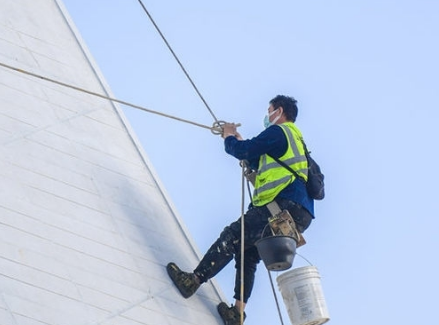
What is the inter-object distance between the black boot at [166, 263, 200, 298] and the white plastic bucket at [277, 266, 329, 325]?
64 centimetres

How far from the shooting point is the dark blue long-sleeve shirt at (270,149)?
1009 cm

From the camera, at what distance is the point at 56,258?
29.6ft

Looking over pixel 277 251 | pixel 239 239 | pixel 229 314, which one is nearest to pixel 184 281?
pixel 229 314

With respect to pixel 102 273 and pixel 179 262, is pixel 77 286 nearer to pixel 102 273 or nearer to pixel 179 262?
pixel 102 273

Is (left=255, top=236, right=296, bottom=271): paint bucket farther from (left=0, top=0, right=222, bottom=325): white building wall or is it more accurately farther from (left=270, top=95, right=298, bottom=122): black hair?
(left=270, top=95, right=298, bottom=122): black hair

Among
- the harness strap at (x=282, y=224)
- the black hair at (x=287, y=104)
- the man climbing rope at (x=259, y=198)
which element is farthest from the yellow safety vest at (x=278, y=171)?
the black hair at (x=287, y=104)

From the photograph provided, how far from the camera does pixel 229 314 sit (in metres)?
10.0

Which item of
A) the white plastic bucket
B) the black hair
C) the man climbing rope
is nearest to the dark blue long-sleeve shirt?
the man climbing rope

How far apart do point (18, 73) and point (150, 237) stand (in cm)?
169

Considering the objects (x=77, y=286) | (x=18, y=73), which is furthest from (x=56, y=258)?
(x=18, y=73)

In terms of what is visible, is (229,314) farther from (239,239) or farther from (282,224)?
(282,224)

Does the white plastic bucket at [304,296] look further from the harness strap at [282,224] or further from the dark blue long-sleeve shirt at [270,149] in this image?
the dark blue long-sleeve shirt at [270,149]

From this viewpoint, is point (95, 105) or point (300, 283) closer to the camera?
point (300, 283)

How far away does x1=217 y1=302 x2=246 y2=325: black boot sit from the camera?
10.0m
